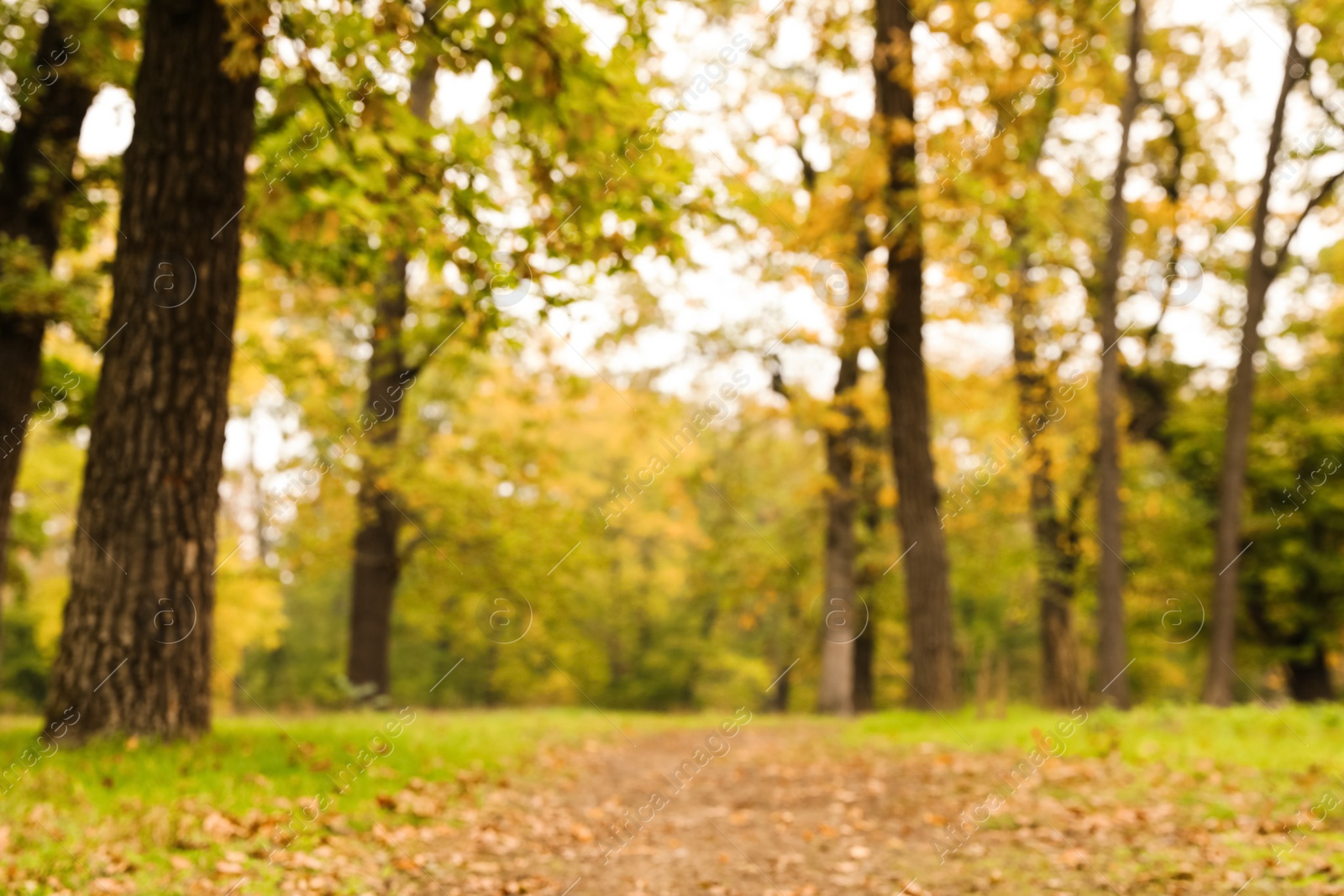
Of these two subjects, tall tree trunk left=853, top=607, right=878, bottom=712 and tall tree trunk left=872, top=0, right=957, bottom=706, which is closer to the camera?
tall tree trunk left=872, top=0, right=957, bottom=706

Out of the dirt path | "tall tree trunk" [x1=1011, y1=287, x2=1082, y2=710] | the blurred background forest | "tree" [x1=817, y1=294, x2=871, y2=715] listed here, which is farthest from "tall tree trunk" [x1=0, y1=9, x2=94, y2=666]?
"tall tree trunk" [x1=1011, y1=287, x2=1082, y2=710]

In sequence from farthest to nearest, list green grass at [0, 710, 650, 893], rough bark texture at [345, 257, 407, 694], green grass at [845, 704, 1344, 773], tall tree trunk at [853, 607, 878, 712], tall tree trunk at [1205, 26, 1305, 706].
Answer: tall tree trunk at [853, 607, 878, 712] → rough bark texture at [345, 257, 407, 694] → tall tree trunk at [1205, 26, 1305, 706] → green grass at [845, 704, 1344, 773] → green grass at [0, 710, 650, 893]

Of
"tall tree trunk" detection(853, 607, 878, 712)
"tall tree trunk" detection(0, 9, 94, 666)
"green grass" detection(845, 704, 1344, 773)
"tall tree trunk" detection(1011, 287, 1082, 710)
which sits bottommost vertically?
"tall tree trunk" detection(853, 607, 878, 712)

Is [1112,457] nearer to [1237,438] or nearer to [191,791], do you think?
[1237,438]

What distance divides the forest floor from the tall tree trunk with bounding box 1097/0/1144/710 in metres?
1.80

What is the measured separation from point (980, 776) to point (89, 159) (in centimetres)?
910

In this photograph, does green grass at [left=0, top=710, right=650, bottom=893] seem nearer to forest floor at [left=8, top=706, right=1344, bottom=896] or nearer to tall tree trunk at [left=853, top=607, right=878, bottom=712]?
forest floor at [left=8, top=706, right=1344, bottom=896]

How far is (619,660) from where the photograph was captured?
34.2 metres

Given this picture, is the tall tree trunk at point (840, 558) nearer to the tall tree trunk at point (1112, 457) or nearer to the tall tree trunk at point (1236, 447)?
the tall tree trunk at point (1236, 447)

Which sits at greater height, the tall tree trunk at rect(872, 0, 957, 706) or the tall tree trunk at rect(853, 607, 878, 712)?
the tall tree trunk at rect(872, 0, 957, 706)

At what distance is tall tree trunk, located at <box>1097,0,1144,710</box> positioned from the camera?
10027 millimetres

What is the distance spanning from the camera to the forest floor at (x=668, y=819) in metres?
4.09

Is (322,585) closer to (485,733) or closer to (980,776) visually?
(485,733)

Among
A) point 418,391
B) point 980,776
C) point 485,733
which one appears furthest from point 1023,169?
A: point 418,391
